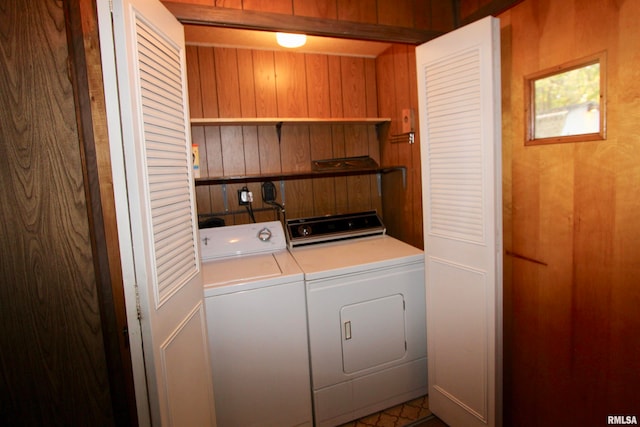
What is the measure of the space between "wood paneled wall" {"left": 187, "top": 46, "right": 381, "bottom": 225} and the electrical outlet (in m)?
0.05

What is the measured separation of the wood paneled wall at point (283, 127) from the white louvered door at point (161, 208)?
3.51 feet

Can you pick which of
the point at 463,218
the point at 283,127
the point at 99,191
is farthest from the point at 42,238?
the point at 283,127

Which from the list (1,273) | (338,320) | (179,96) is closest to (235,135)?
(179,96)

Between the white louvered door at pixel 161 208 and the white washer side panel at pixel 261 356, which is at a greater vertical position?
the white louvered door at pixel 161 208

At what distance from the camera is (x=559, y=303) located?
4.46 ft

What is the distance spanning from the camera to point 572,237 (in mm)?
1289

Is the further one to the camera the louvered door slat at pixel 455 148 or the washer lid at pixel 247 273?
the washer lid at pixel 247 273

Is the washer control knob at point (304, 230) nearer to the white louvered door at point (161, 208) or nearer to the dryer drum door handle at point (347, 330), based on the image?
the dryer drum door handle at point (347, 330)

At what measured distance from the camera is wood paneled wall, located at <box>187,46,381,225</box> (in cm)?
234

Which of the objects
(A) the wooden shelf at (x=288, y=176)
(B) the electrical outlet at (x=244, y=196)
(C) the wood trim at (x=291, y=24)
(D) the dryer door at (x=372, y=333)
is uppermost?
(C) the wood trim at (x=291, y=24)

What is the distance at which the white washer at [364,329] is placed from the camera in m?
1.77

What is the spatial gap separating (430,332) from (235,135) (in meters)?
1.86

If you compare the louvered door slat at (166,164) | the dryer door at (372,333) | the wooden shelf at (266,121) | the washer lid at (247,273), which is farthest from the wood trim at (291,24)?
the dryer door at (372,333)

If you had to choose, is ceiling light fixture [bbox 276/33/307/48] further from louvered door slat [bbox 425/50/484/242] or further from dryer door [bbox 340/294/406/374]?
dryer door [bbox 340/294/406/374]
